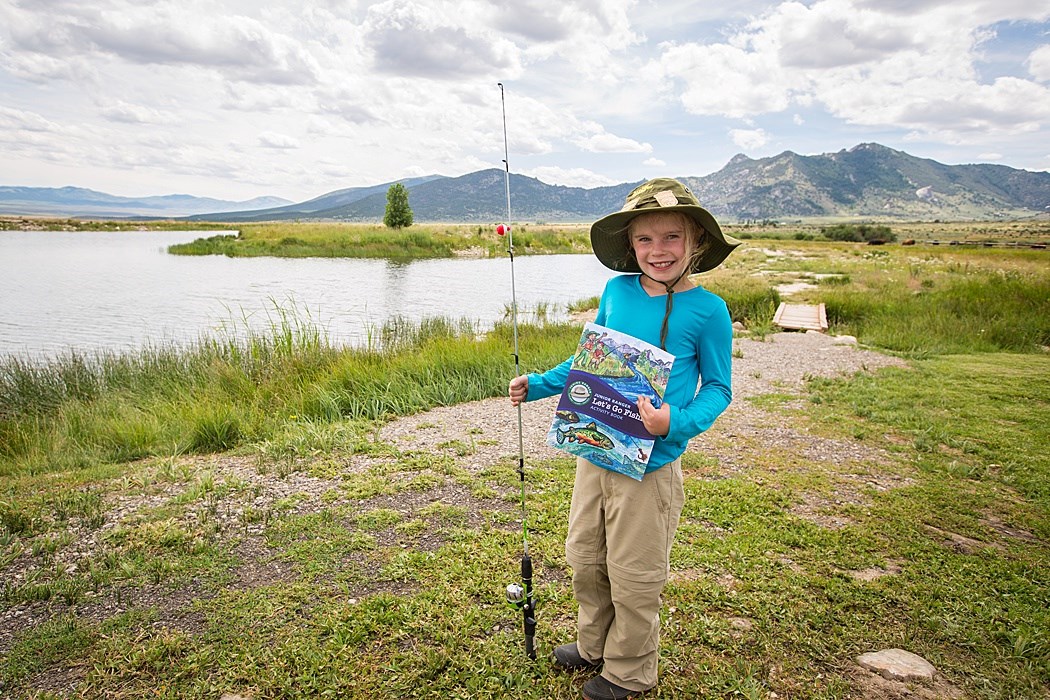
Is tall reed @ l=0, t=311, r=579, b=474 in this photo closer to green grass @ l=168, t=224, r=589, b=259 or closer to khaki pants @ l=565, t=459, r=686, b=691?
khaki pants @ l=565, t=459, r=686, b=691

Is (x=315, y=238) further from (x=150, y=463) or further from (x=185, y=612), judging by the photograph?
(x=185, y=612)

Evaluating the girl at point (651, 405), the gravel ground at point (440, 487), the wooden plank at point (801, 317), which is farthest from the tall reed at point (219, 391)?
the wooden plank at point (801, 317)

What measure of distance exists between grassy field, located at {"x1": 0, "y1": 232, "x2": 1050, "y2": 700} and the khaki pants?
1.23ft

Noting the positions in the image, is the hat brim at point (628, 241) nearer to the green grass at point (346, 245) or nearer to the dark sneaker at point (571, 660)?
the dark sneaker at point (571, 660)

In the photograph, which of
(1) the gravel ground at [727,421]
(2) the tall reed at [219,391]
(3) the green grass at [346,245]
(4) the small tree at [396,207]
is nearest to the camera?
(1) the gravel ground at [727,421]

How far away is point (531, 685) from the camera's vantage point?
8.63 ft

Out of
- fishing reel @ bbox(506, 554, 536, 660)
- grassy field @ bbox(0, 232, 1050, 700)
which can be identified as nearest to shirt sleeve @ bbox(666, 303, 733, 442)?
fishing reel @ bbox(506, 554, 536, 660)

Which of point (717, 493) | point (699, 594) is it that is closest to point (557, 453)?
point (717, 493)

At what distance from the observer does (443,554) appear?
3777 mm

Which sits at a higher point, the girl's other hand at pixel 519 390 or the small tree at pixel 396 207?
the small tree at pixel 396 207

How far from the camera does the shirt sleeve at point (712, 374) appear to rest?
2.04m

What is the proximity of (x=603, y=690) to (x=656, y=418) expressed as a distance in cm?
136

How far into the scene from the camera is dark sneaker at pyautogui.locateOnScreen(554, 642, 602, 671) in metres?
2.71

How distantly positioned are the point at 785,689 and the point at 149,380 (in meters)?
9.95
